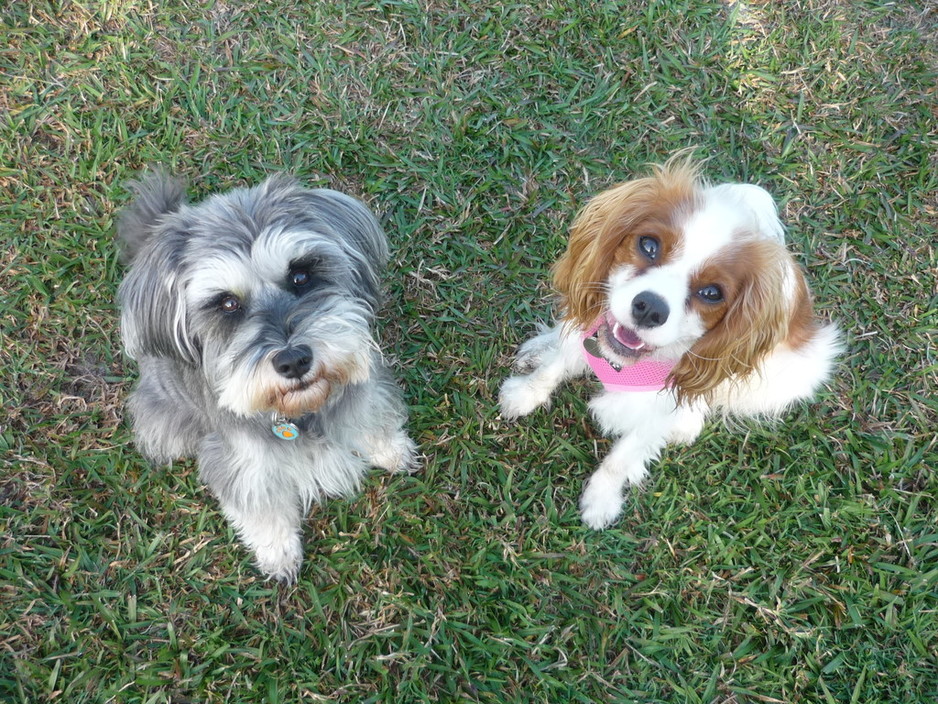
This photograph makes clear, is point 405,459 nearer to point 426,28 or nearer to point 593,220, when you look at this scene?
point 593,220

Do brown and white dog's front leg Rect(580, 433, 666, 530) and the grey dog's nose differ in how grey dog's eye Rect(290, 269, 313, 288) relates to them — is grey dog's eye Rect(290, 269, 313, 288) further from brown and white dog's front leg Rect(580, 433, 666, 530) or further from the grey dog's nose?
brown and white dog's front leg Rect(580, 433, 666, 530)

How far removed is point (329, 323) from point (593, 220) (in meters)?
1.10

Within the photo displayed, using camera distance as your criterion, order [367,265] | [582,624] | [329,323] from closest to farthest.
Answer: [329,323], [367,265], [582,624]

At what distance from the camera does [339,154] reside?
393 cm

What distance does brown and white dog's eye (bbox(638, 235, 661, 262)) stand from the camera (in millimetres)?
2305

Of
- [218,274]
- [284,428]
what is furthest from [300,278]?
[284,428]

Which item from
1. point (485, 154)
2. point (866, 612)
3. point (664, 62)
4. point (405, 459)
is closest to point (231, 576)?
point (405, 459)

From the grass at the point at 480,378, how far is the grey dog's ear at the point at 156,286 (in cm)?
123

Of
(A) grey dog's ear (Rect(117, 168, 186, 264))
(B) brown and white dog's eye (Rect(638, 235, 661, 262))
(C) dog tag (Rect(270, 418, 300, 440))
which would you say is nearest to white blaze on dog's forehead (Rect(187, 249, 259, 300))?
(A) grey dog's ear (Rect(117, 168, 186, 264))

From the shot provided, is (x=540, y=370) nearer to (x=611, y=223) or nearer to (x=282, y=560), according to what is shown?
(x=611, y=223)

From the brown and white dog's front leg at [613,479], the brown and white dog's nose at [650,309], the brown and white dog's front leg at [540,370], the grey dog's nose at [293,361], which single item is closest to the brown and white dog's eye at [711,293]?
the brown and white dog's nose at [650,309]

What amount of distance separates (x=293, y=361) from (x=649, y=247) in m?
1.29

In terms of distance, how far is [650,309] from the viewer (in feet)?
7.12

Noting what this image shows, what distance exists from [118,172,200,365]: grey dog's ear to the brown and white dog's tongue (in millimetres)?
1516
